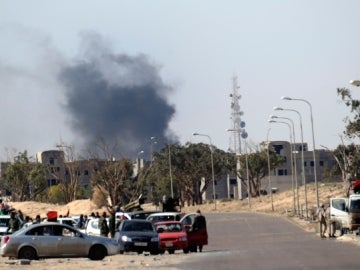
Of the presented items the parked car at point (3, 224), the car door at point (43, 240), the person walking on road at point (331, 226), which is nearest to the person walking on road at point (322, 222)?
the person walking on road at point (331, 226)

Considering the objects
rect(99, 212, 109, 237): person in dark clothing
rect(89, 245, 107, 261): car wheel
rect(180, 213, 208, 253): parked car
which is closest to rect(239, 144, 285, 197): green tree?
rect(99, 212, 109, 237): person in dark clothing

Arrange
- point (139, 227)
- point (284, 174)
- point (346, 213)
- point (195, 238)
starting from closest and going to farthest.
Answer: point (139, 227) → point (195, 238) → point (346, 213) → point (284, 174)

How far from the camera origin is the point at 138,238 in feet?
131

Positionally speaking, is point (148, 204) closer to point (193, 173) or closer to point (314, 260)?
point (193, 173)

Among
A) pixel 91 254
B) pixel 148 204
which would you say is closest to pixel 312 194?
pixel 148 204

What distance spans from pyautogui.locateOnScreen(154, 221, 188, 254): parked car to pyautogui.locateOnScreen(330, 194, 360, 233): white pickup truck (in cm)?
1199

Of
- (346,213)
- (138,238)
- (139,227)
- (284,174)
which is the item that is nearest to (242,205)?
(284,174)

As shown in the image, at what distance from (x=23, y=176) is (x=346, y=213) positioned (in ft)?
246

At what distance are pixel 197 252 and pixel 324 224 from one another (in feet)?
36.4

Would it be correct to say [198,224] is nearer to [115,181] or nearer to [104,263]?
[104,263]

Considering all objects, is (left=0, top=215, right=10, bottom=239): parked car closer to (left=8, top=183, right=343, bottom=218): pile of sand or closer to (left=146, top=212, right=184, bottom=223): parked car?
(left=146, top=212, right=184, bottom=223): parked car

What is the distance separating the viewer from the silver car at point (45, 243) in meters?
34.9

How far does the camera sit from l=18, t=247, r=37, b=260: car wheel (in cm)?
3488

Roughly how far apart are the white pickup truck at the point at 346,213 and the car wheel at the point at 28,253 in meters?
20.8
